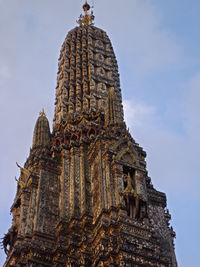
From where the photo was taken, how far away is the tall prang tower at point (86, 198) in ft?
84.4

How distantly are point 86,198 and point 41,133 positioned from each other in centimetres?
902

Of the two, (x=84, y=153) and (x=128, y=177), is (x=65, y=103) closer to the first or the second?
(x=84, y=153)

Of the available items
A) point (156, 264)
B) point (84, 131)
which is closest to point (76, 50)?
point (84, 131)

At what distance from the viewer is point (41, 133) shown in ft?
123

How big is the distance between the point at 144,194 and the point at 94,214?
3.06 m

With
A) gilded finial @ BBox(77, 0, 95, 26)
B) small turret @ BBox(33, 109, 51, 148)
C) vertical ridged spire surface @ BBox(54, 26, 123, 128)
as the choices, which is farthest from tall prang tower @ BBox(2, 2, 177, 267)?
gilded finial @ BBox(77, 0, 95, 26)

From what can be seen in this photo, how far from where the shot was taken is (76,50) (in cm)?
4638

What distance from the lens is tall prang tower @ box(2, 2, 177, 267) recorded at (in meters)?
25.7

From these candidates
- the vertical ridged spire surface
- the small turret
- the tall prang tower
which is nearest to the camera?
the tall prang tower

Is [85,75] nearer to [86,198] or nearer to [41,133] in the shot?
[41,133]

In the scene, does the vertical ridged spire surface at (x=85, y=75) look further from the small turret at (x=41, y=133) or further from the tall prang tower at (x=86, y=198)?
the small turret at (x=41, y=133)

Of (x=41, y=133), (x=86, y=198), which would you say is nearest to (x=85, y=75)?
(x=41, y=133)

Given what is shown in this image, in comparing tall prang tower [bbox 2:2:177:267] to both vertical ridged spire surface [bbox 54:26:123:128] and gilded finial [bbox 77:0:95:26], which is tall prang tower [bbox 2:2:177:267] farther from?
gilded finial [bbox 77:0:95:26]

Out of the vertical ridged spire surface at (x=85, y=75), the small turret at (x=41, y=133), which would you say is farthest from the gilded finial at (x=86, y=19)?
the small turret at (x=41, y=133)
